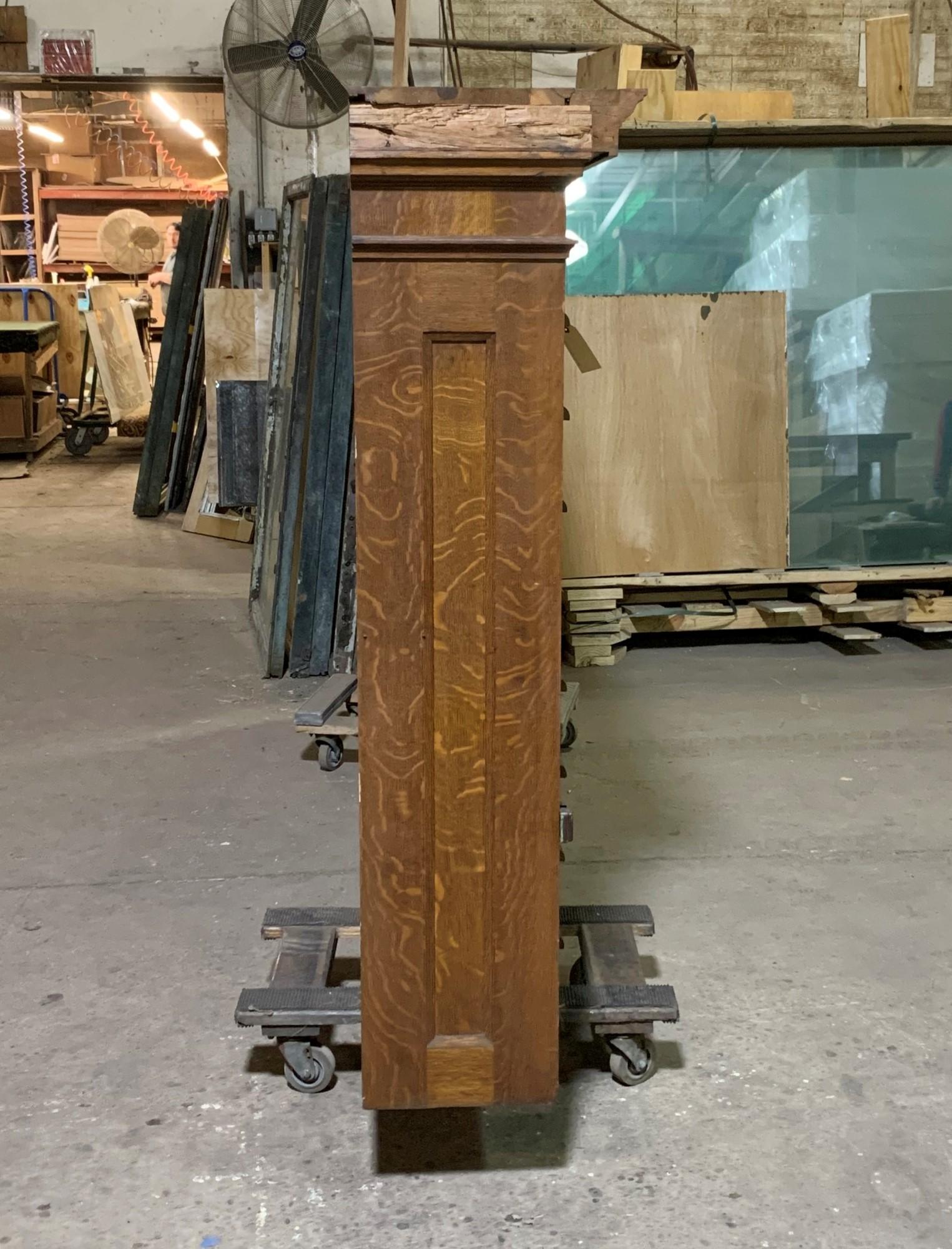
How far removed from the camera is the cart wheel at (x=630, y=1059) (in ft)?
6.97

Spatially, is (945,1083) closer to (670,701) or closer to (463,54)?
(670,701)

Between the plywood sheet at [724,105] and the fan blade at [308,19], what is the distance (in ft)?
9.43

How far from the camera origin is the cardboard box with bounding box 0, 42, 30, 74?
7.77 meters

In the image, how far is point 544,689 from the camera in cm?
168

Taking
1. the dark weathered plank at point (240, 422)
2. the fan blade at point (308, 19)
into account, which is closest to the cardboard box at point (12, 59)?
the fan blade at point (308, 19)

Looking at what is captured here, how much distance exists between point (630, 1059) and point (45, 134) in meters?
15.5

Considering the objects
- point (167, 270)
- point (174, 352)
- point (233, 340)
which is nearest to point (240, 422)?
point (233, 340)

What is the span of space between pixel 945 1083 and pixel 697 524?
2.98 meters

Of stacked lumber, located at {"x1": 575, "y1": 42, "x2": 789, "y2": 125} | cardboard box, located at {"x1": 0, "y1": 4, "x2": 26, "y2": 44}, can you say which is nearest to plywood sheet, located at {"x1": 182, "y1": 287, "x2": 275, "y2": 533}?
cardboard box, located at {"x1": 0, "y1": 4, "x2": 26, "y2": 44}

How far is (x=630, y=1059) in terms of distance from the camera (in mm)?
2125

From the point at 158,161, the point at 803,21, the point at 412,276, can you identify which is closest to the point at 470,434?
the point at 412,276

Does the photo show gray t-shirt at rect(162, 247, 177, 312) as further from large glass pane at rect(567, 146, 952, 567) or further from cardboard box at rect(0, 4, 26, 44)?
large glass pane at rect(567, 146, 952, 567)

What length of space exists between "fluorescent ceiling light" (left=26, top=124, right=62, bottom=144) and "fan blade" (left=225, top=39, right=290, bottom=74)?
8.91 metres

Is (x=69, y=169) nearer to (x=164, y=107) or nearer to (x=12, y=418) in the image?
(x=164, y=107)
